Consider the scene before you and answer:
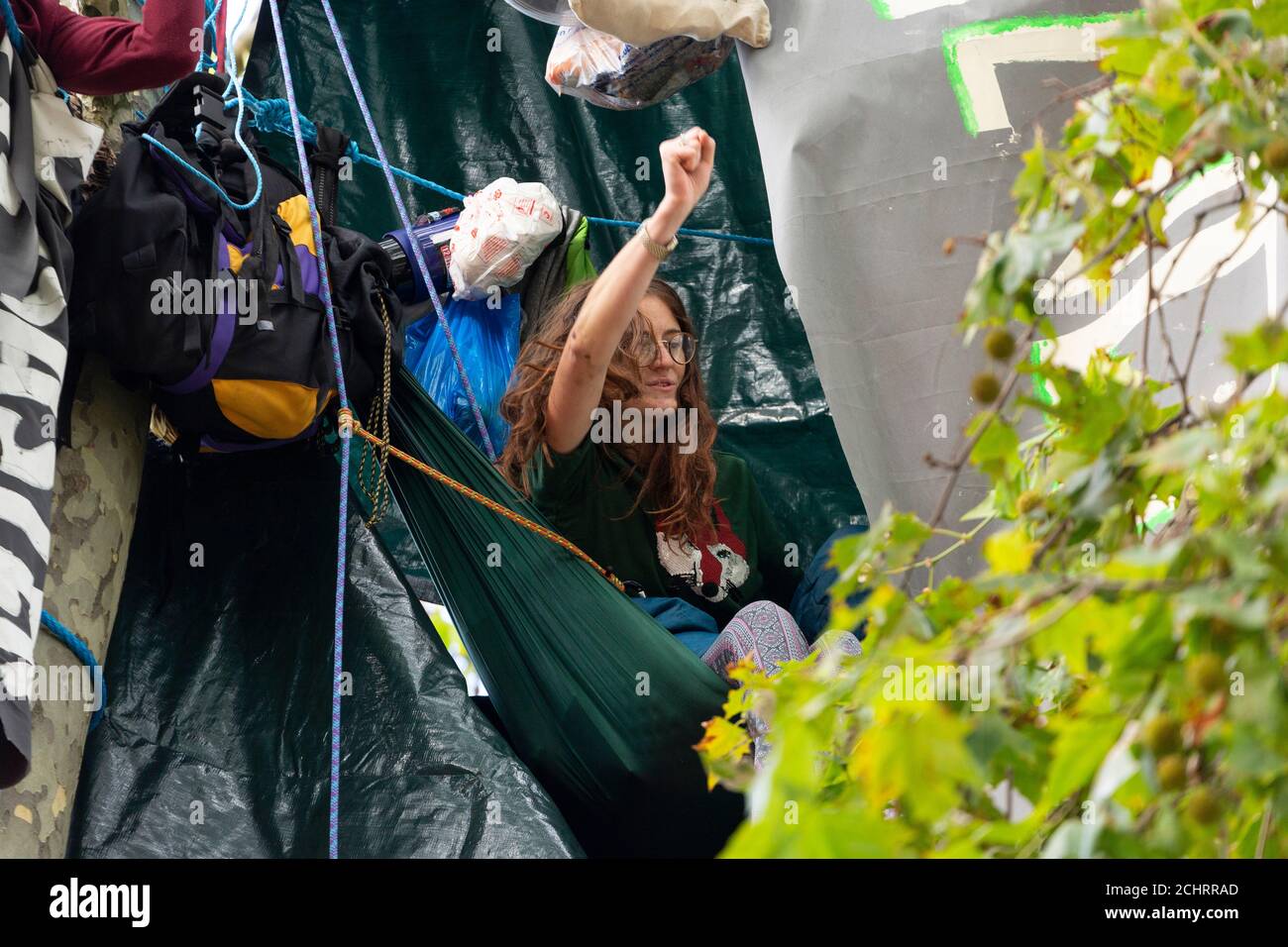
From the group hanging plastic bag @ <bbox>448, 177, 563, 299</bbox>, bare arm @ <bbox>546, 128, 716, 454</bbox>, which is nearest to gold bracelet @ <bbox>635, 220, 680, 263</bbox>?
bare arm @ <bbox>546, 128, 716, 454</bbox>

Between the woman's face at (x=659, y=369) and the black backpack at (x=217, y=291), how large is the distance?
0.32m

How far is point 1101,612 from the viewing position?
53 centimetres

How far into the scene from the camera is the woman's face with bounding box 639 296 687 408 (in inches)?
73.0

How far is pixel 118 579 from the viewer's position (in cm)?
168

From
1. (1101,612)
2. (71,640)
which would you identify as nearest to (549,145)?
(71,640)

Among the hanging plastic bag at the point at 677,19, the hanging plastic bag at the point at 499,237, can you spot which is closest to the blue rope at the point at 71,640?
the hanging plastic bag at the point at 499,237

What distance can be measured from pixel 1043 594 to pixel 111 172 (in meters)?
1.28

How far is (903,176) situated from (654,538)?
1.78 feet

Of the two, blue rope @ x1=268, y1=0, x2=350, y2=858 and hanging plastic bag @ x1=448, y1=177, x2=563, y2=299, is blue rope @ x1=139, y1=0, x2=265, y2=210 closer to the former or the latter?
blue rope @ x1=268, y1=0, x2=350, y2=858

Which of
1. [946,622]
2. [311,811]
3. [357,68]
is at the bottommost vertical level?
[311,811]
